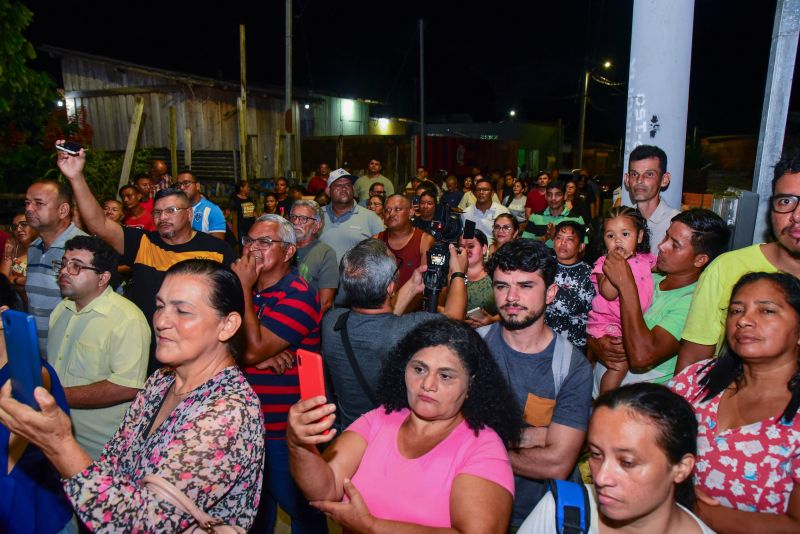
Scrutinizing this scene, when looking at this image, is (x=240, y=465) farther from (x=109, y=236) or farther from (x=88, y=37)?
(x=88, y=37)

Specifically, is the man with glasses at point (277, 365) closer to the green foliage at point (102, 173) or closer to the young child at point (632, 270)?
the young child at point (632, 270)

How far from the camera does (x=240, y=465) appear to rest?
5.93ft

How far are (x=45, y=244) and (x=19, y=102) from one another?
772 centimetres

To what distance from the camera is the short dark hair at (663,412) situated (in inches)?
70.7

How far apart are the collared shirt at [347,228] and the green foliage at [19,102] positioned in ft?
22.2

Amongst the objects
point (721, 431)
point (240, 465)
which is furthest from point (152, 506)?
point (721, 431)

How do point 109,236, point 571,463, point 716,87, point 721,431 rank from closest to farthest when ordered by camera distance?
point 721,431
point 571,463
point 109,236
point 716,87

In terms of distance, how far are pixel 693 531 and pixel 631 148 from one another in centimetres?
301

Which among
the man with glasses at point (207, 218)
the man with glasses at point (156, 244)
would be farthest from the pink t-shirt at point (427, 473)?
the man with glasses at point (207, 218)

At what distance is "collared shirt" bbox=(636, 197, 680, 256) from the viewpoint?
402 centimetres

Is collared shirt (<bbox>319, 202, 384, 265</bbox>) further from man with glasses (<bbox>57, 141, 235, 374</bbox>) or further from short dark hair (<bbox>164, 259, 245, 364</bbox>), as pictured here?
short dark hair (<bbox>164, 259, 245, 364</bbox>)

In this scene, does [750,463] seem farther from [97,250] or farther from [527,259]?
[97,250]

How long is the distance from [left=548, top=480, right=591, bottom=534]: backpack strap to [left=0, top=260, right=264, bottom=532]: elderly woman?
3.53 ft

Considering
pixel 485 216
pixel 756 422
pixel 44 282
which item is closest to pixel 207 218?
pixel 44 282
